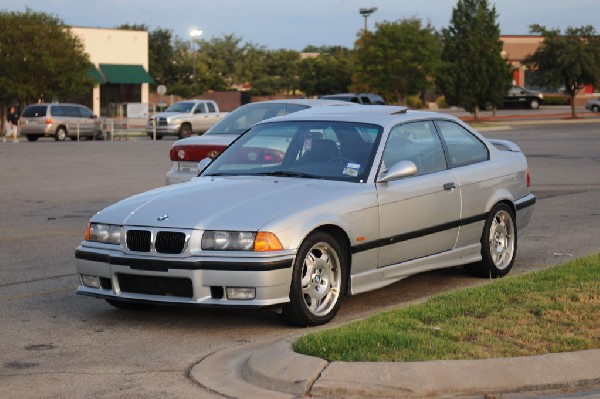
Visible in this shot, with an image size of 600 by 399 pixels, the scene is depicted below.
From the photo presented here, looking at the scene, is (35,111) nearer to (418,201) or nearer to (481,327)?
(418,201)

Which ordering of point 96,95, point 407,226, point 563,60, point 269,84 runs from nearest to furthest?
point 407,226, point 563,60, point 96,95, point 269,84

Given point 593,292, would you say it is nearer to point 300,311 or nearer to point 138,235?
point 300,311

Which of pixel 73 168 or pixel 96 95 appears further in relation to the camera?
pixel 96 95

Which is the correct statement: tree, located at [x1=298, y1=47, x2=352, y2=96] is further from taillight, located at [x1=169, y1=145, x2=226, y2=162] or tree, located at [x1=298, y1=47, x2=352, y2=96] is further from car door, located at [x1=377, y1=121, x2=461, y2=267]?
car door, located at [x1=377, y1=121, x2=461, y2=267]

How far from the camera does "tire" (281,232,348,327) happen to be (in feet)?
25.8

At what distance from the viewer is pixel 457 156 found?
988 cm

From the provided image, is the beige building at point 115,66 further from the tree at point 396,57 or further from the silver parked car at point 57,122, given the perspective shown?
the silver parked car at point 57,122

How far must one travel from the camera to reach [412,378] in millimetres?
6113

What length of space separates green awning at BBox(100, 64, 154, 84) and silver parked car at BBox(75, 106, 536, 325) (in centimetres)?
6054

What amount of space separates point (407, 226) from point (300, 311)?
4.86 ft

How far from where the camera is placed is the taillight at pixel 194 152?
47.6ft

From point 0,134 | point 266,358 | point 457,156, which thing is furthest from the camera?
point 0,134

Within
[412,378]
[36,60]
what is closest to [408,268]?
[412,378]

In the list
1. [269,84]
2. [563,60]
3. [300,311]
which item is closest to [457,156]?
[300,311]
